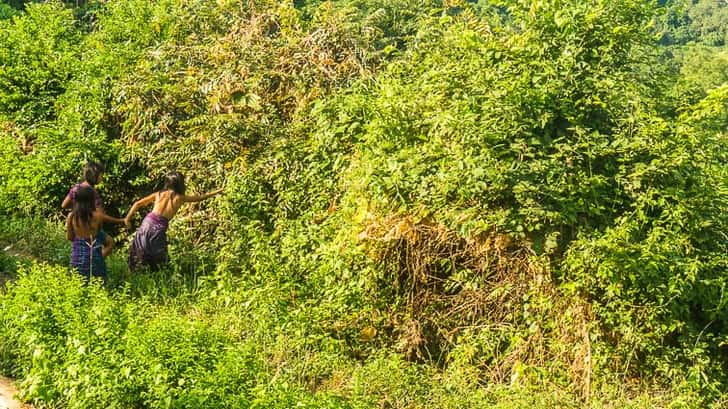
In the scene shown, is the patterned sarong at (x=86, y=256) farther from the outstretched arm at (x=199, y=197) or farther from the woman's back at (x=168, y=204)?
the outstretched arm at (x=199, y=197)

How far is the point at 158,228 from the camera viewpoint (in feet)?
25.4

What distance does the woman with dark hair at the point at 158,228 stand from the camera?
7.75m

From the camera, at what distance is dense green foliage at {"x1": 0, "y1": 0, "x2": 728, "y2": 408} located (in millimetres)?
5441

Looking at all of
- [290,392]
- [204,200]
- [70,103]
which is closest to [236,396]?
[290,392]

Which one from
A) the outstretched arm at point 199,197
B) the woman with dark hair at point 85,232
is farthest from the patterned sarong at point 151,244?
the woman with dark hair at point 85,232

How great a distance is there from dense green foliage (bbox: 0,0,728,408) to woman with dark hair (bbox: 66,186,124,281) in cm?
61

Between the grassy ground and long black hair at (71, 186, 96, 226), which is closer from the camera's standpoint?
the grassy ground

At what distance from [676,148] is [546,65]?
A: 109 cm

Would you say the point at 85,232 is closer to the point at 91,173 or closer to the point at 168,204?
the point at 91,173

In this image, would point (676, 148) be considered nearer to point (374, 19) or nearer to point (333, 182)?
point (333, 182)

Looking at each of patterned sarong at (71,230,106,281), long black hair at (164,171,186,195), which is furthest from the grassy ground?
long black hair at (164,171,186,195)

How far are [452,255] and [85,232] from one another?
3065 millimetres

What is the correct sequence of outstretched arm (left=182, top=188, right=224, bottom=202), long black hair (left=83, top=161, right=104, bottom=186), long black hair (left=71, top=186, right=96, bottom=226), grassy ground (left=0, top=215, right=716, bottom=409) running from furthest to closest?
outstretched arm (left=182, top=188, right=224, bottom=202), long black hair (left=83, top=161, right=104, bottom=186), long black hair (left=71, top=186, right=96, bottom=226), grassy ground (left=0, top=215, right=716, bottom=409)

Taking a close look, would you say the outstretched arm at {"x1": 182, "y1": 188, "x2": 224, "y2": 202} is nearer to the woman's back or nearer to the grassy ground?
the woman's back
